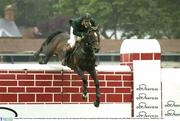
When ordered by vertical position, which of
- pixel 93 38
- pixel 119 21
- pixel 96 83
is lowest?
pixel 119 21

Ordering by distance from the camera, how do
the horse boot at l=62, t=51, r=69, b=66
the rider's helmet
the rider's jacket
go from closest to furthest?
the rider's helmet → the rider's jacket → the horse boot at l=62, t=51, r=69, b=66

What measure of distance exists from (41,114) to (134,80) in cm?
191

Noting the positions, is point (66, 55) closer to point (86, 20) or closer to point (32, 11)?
point (86, 20)

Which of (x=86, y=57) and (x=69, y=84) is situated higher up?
(x=86, y=57)

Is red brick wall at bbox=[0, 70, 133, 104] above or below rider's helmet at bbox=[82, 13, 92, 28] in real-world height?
below

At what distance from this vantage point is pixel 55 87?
12469 millimetres

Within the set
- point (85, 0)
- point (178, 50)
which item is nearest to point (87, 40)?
point (178, 50)

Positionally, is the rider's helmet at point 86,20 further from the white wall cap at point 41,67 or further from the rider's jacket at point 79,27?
the white wall cap at point 41,67

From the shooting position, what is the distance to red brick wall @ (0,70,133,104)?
1230 centimetres

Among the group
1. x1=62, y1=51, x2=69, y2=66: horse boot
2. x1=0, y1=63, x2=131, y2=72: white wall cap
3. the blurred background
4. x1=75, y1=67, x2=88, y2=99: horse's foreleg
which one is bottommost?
the blurred background

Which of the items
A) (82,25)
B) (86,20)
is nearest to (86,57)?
(82,25)

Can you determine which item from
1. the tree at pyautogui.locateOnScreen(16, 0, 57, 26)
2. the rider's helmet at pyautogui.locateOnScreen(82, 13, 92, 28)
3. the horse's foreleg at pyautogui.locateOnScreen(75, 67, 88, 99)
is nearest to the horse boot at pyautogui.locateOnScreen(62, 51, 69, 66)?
the horse's foreleg at pyautogui.locateOnScreen(75, 67, 88, 99)

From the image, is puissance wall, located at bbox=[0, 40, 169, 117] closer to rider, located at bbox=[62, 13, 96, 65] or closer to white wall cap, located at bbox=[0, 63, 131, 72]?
white wall cap, located at bbox=[0, 63, 131, 72]

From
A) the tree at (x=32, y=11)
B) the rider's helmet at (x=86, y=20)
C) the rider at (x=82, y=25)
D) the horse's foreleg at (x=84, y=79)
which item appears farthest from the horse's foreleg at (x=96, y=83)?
the tree at (x=32, y=11)
